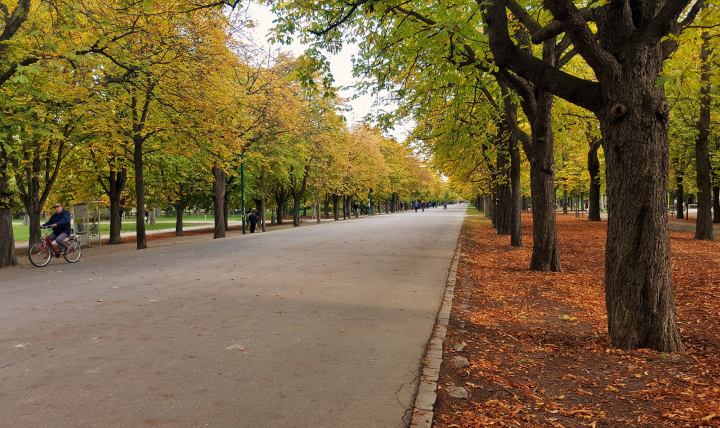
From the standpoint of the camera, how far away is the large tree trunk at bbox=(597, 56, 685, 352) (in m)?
4.80

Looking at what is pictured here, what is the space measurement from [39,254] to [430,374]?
12.4 metres

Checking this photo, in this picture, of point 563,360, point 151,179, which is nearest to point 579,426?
point 563,360

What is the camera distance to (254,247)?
17391mm

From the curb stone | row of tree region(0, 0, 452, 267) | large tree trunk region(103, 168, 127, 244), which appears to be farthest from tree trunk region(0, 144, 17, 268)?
the curb stone

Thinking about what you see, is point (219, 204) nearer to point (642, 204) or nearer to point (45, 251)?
point (45, 251)

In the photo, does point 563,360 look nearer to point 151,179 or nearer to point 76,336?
point 76,336

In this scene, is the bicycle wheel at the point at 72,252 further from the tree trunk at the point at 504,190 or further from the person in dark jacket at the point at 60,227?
the tree trunk at the point at 504,190

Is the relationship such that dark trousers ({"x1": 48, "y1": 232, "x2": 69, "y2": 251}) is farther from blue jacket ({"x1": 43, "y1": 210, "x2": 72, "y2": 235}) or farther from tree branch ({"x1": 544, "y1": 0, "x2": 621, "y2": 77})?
tree branch ({"x1": 544, "y1": 0, "x2": 621, "y2": 77})

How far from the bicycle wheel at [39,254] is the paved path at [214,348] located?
2.17m

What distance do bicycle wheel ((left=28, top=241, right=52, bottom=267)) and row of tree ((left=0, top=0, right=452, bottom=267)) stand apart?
1039 mm

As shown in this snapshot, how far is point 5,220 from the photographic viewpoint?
1286 cm

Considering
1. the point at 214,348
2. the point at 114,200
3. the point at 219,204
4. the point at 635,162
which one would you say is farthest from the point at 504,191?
the point at 114,200

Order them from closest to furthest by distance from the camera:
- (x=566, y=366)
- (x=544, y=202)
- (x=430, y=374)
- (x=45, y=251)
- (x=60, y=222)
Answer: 1. (x=430, y=374)
2. (x=566, y=366)
3. (x=544, y=202)
4. (x=45, y=251)
5. (x=60, y=222)

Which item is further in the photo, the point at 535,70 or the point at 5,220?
the point at 5,220
